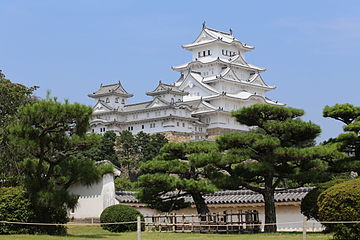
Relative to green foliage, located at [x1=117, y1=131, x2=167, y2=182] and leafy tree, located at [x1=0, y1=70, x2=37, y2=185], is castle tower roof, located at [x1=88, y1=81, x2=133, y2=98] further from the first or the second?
leafy tree, located at [x1=0, y1=70, x2=37, y2=185]

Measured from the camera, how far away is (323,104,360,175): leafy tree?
2164 cm

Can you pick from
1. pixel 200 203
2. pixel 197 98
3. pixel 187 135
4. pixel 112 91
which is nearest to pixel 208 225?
pixel 200 203

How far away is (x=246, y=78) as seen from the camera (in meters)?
79.6

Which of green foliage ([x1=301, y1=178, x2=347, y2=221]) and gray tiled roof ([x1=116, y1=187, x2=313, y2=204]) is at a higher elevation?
gray tiled roof ([x1=116, y1=187, x2=313, y2=204])

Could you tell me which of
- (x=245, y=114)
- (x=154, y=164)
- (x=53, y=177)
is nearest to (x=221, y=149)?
(x=245, y=114)

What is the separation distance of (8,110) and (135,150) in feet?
108

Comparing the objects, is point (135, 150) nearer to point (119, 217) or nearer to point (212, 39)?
point (212, 39)

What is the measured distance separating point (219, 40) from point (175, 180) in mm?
55920

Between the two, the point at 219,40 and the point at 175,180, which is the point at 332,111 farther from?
the point at 219,40

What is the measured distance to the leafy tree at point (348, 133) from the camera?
71.0 ft

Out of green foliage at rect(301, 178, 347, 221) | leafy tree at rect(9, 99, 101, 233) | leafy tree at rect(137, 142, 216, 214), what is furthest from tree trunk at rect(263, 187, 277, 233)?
leafy tree at rect(9, 99, 101, 233)

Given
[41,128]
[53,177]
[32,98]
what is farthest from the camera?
[32,98]

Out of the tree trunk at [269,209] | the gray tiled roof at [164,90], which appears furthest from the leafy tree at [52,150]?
the gray tiled roof at [164,90]

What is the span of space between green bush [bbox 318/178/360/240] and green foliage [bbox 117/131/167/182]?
43.9m
